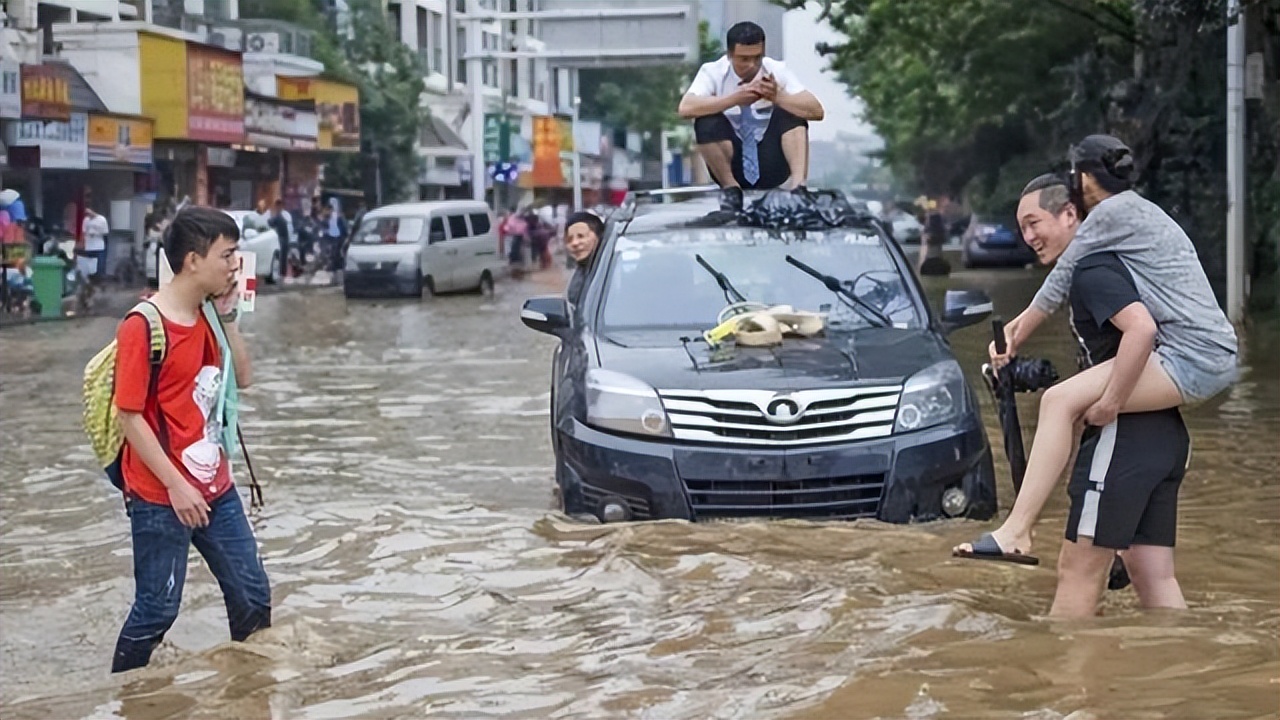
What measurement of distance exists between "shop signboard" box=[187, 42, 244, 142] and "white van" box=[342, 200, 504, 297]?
5919mm

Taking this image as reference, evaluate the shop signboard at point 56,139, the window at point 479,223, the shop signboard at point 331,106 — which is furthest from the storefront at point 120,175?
the shop signboard at point 331,106

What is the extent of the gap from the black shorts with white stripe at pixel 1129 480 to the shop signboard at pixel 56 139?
28.0 meters

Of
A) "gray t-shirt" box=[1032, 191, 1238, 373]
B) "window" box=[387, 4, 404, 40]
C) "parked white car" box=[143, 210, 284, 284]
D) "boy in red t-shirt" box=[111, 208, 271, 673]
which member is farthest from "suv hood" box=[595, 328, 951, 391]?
"window" box=[387, 4, 404, 40]

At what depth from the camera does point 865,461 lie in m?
7.89

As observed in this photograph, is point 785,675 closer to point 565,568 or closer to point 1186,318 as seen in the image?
point 1186,318

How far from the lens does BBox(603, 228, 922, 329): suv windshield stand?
9000 mm

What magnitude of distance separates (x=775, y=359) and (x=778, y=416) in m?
0.42

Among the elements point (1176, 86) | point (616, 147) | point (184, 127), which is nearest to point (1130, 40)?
point (1176, 86)

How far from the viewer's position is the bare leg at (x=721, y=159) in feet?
33.9

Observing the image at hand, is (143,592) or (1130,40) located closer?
(143,592)

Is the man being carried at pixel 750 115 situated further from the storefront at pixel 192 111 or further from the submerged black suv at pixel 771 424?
the storefront at pixel 192 111

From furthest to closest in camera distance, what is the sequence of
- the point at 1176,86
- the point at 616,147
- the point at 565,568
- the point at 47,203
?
the point at 616,147
the point at 47,203
the point at 1176,86
the point at 565,568

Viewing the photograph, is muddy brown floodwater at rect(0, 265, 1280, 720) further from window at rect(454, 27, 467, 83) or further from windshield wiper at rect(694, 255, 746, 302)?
window at rect(454, 27, 467, 83)

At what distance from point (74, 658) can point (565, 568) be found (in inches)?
77.2
